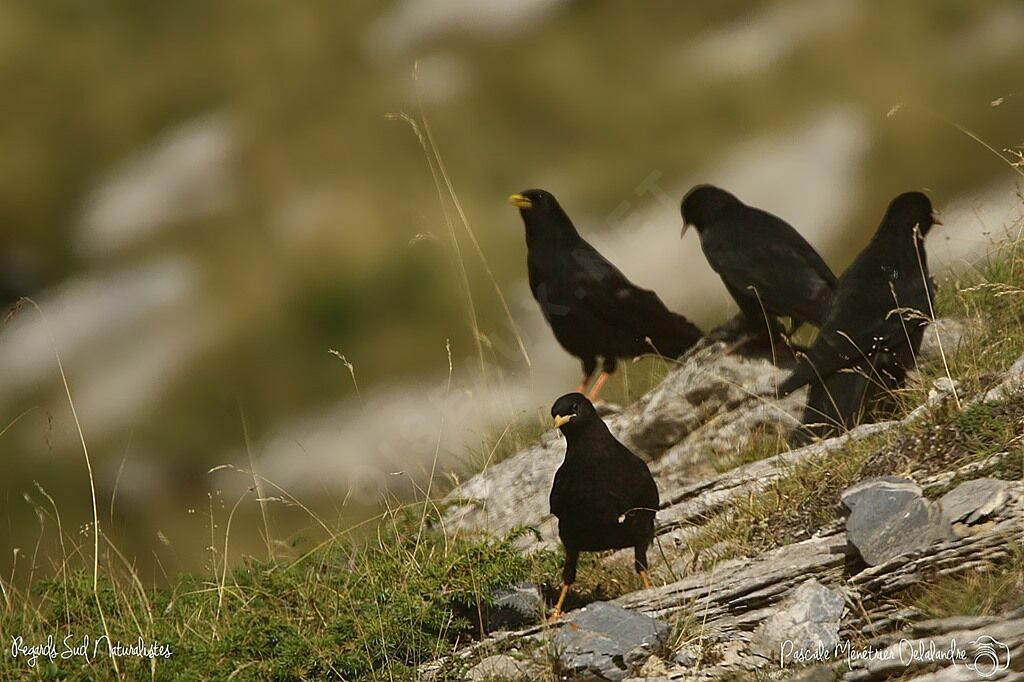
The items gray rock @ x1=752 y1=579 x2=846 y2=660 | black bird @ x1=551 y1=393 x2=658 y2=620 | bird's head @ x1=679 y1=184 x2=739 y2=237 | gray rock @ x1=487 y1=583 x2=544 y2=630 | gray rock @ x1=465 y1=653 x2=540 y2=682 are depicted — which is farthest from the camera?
bird's head @ x1=679 y1=184 x2=739 y2=237

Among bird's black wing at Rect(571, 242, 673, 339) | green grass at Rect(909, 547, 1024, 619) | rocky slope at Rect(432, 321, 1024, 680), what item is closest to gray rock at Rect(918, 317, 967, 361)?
rocky slope at Rect(432, 321, 1024, 680)

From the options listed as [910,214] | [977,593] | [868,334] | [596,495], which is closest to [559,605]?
[596,495]

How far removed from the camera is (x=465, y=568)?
5.21 m

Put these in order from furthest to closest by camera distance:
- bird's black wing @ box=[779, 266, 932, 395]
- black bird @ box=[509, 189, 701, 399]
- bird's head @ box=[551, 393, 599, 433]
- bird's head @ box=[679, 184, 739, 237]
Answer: black bird @ box=[509, 189, 701, 399] < bird's head @ box=[679, 184, 739, 237] < bird's black wing @ box=[779, 266, 932, 395] < bird's head @ box=[551, 393, 599, 433]

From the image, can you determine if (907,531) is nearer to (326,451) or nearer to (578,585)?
(578,585)

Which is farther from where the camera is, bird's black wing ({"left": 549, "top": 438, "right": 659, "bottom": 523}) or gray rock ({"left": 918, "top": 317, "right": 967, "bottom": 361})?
gray rock ({"left": 918, "top": 317, "right": 967, "bottom": 361})

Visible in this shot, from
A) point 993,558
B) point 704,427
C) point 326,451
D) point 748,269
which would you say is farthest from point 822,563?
point 326,451

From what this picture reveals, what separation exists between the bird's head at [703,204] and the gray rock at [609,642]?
3.74m

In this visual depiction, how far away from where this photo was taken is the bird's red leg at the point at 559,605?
4979mm

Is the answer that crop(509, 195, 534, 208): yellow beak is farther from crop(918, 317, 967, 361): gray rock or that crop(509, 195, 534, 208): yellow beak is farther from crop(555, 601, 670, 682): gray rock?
crop(555, 601, 670, 682): gray rock

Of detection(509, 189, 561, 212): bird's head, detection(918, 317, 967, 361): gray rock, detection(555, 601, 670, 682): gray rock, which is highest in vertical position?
detection(509, 189, 561, 212): bird's head

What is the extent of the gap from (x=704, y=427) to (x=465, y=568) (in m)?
2.12

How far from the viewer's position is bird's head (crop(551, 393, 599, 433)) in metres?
5.47

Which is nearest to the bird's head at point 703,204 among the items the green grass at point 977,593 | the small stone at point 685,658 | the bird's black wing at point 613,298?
the bird's black wing at point 613,298
